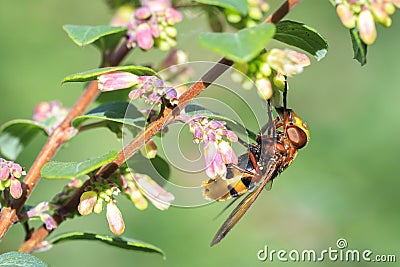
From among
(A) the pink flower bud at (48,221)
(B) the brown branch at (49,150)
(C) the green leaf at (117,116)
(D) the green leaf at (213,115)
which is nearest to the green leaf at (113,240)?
(A) the pink flower bud at (48,221)

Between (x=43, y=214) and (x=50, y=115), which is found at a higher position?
(x=50, y=115)

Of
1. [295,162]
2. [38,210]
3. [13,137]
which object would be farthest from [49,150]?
[295,162]

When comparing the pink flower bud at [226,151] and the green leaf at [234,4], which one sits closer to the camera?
the green leaf at [234,4]

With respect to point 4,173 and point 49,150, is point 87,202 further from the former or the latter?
point 49,150

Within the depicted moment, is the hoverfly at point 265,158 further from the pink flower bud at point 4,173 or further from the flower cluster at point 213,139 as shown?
the pink flower bud at point 4,173

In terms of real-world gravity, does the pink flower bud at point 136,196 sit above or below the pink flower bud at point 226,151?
below

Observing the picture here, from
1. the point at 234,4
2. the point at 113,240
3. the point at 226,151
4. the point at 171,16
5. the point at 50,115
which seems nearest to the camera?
the point at 234,4

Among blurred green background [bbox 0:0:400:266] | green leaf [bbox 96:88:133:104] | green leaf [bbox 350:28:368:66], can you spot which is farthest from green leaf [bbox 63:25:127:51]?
blurred green background [bbox 0:0:400:266]

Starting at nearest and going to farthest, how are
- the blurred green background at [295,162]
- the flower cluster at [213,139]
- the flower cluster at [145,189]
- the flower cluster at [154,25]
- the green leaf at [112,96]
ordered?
the flower cluster at [213,139]
the flower cluster at [145,189]
the flower cluster at [154,25]
the green leaf at [112,96]
the blurred green background at [295,162]
